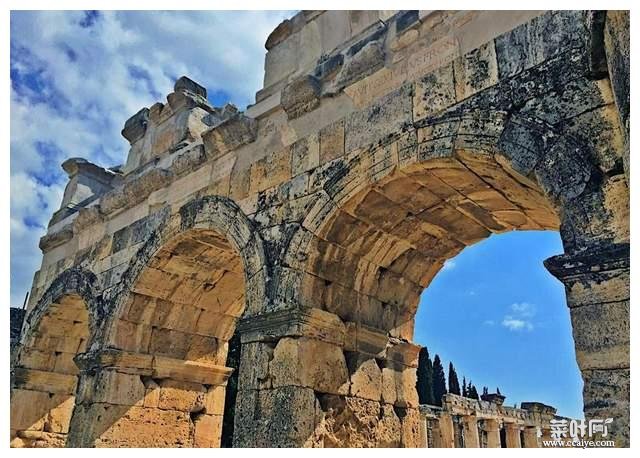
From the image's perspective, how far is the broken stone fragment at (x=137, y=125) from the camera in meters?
8.08

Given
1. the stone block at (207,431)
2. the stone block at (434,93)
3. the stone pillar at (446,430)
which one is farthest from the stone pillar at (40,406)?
the stone pillar at (446,430)

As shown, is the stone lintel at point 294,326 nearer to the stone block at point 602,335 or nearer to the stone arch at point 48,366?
the stone block at point 602,335

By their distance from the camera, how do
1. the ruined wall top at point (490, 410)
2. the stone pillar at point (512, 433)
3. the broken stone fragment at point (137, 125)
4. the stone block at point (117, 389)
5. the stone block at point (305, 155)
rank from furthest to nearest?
the stone pillar at point (512, 433)
the ruined wall top at point (490, 410)
the broken stone fragment at point (137, 125)
the stone block at point (117, 389)
the stone block at point (305, 155)

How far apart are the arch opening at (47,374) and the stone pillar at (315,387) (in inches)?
157

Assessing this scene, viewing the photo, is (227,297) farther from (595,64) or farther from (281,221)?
(595,64)

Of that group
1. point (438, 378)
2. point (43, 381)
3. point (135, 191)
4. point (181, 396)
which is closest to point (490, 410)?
point (438, 378)

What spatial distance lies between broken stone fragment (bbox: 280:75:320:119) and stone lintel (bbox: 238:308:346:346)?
1930mm

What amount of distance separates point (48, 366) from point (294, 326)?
17.2 ft

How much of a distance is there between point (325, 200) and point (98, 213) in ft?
13.8

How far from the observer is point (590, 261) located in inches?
113

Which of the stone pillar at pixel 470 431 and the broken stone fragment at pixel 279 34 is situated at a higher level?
the broken stone fragment at pixel 279 34

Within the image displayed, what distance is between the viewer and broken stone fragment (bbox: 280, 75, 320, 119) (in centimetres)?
519

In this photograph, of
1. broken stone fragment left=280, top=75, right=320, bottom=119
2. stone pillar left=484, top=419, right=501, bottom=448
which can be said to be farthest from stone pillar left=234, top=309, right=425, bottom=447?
stone pillar left=484, top=419, right=501, bottom=448

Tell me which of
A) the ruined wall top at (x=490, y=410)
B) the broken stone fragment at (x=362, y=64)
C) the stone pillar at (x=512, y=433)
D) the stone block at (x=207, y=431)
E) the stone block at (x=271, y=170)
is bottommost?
the stone block at (x=207, y=431)
